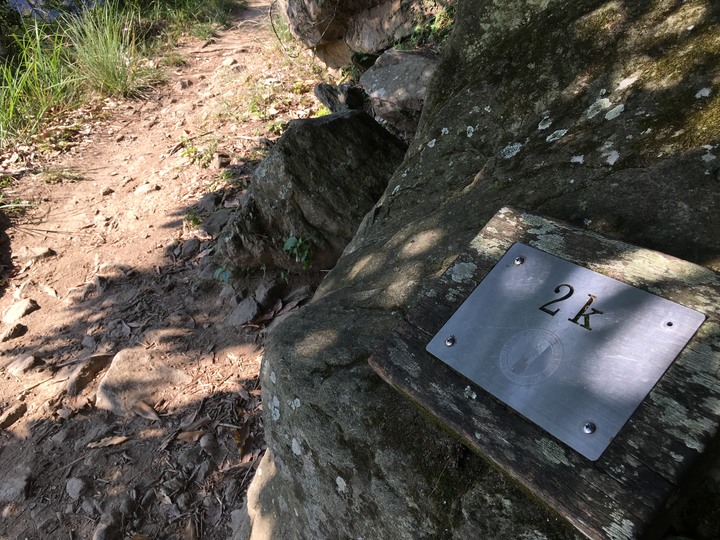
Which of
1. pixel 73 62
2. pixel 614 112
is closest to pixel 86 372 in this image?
pixel 614 112

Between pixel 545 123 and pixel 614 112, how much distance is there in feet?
0.85

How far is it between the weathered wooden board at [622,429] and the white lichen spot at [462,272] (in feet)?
0.06

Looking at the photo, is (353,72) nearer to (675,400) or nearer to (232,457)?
(232,457)

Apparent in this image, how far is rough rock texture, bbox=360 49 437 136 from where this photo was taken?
4.41 meters

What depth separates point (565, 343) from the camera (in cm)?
117

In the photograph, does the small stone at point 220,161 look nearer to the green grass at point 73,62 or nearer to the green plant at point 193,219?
the green plant at point 193,219

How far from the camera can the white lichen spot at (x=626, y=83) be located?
189 cm

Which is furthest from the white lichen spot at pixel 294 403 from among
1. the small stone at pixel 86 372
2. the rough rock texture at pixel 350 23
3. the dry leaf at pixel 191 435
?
the rough rock texture at pixel 350 23

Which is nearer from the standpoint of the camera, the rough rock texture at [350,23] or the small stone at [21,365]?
the small stone at [21,365]

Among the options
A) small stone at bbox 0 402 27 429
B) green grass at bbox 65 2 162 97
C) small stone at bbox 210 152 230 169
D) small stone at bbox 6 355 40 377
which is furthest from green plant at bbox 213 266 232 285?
green grass at bbox 65 2 162 97

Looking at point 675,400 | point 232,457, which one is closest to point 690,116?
point 675,400

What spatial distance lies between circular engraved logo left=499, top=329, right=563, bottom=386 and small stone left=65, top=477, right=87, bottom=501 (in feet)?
9.07

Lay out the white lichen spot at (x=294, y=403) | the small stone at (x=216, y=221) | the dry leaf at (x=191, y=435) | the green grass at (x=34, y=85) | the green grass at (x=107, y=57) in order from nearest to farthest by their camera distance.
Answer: the white lichen spot at (x=294, y=403) < the dry leaf at (x=191, y=435) < the small stone at (x=216, y=221) < the green grass at (x=34, y=85) < the green grass at (x=107, y=57)

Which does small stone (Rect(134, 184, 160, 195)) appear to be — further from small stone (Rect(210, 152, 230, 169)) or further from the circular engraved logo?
the circular engraved logo
